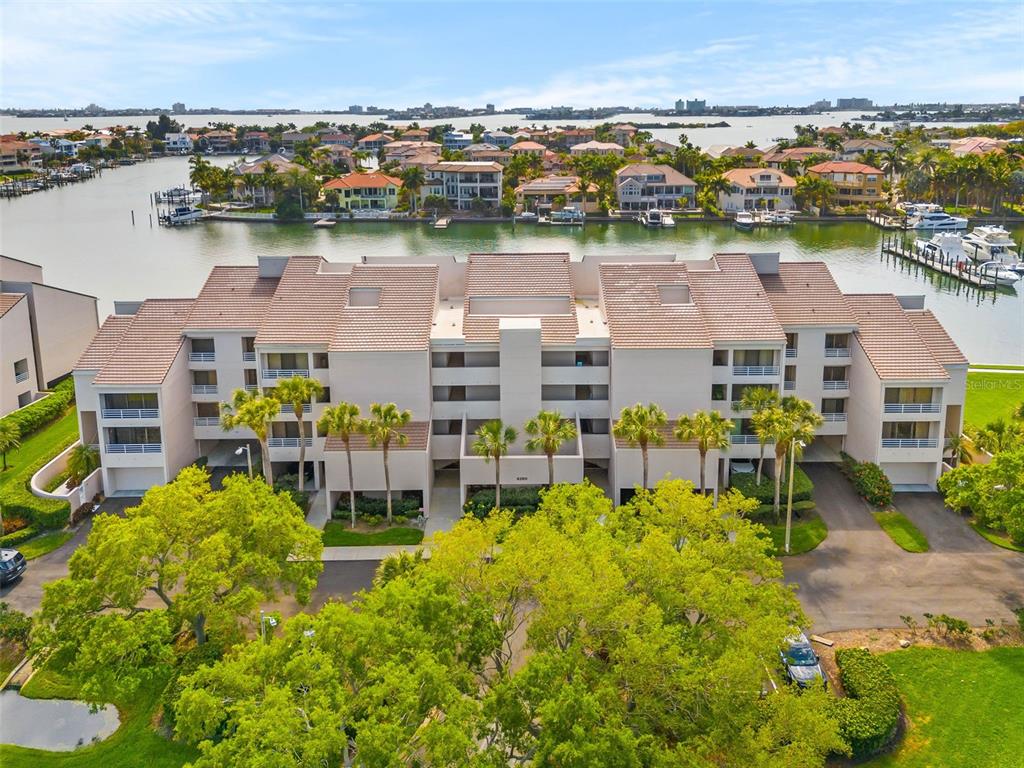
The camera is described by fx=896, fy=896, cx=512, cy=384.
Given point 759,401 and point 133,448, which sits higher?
point 759,401

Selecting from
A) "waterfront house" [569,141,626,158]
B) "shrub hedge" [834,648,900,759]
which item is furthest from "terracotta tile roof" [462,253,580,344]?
"waterfront house" [569,141,626,158]

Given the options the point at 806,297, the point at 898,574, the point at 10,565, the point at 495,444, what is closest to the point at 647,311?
the point at 806,297

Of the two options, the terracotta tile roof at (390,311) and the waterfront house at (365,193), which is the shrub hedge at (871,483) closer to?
the terracotta tile roof at (390,311)

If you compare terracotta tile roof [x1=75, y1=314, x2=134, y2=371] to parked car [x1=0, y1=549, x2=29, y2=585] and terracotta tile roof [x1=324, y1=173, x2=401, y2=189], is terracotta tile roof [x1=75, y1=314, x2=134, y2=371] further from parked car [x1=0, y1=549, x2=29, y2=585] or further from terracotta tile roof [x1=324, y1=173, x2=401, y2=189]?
terracotta tile roof [x1=324, y1=173, x2=401, y2=189]

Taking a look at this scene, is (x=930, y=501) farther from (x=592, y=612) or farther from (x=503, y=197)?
(x=503, y=197)

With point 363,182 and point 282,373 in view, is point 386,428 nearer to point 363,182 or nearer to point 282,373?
point 282,373

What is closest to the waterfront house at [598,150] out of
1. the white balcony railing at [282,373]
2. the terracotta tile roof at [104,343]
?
the terracotta tile roof at [104,343]

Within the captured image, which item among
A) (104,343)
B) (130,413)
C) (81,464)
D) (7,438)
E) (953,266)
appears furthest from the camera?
(953,266)

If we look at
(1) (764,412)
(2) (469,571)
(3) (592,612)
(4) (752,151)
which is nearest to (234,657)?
(2) (469,571)
